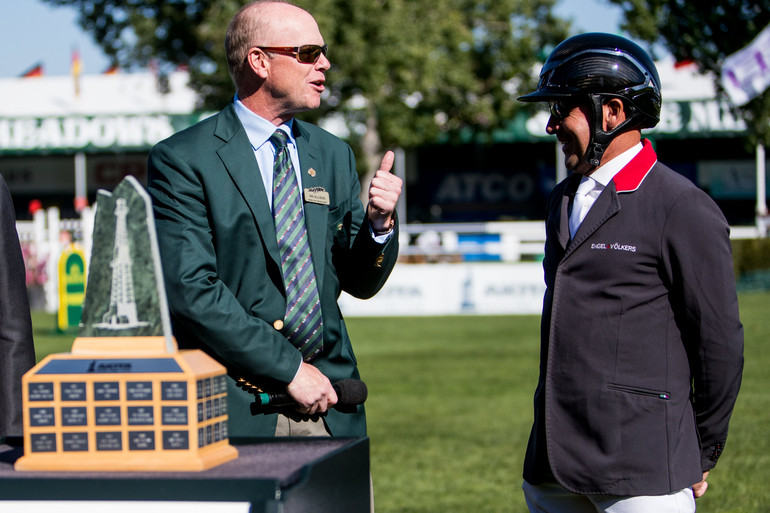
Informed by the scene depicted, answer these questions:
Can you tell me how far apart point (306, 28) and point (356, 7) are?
26569 millimetres

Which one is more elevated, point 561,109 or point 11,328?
point 561,109

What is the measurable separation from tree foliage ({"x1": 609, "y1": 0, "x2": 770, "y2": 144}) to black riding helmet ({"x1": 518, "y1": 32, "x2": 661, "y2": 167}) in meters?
13.3

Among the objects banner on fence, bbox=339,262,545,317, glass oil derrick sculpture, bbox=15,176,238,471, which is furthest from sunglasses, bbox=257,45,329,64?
banner on fence, bbox=339,262,545,317

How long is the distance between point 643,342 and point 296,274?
103 cm

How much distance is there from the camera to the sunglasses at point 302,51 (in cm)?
324

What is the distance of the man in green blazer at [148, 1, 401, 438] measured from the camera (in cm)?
293

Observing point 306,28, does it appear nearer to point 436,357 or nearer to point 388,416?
point 388,416

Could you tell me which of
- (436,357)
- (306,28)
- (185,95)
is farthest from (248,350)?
(185,95)

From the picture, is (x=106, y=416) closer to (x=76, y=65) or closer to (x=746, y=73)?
(x=746, y=73)

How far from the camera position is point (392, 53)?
1164 inches

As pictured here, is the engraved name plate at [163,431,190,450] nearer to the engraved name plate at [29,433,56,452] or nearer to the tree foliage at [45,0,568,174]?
the engraved name plate at [29,433,56,452]

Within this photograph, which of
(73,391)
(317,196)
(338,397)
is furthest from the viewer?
(317,196)

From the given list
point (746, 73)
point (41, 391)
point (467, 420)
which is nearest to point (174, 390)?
point (41, 391)

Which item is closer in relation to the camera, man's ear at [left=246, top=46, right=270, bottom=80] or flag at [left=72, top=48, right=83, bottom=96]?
man's ear at [left=246, top=46, right=270, bottom=80]
